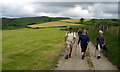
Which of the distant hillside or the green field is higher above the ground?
the green field

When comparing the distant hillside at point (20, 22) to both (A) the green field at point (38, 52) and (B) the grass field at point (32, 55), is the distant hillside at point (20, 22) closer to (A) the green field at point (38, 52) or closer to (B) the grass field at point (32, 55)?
(A) the green field at point (38, 52)

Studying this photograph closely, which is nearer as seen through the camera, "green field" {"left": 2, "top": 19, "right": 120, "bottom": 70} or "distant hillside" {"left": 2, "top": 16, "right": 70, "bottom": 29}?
"green field" {"left": 2, "top": 19, "right": 120, "bottom": 70}

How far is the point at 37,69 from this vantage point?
31.6ft

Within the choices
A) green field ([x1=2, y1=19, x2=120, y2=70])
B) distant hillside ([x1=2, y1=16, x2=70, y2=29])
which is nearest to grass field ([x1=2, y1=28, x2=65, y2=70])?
green field ([x1=2, y1=19, x2=120, y2=70])

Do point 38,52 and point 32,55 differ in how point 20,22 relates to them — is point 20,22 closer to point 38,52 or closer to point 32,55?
point 38,52

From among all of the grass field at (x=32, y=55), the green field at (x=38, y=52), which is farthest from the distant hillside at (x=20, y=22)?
the grass field at (x=32, y=55)

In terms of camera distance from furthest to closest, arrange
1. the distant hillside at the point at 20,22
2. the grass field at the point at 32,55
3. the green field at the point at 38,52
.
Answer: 1. the distant hillside at the point at 20,22
2. the green field at the point at 38,52
3. the grass field at the point at 32,55

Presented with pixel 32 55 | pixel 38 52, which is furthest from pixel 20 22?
pixel 32 55

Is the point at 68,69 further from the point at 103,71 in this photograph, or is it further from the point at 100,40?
the point at 100,40

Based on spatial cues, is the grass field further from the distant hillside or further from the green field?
the distant hillside

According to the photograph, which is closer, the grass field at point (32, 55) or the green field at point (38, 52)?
the grass field at point (32, 55)

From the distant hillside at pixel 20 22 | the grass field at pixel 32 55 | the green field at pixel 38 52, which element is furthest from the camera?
the distant hillside at pixel 20 22

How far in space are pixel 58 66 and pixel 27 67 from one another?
1.75 m

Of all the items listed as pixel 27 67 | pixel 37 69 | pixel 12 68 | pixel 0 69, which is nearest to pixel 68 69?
pixel 37 69
